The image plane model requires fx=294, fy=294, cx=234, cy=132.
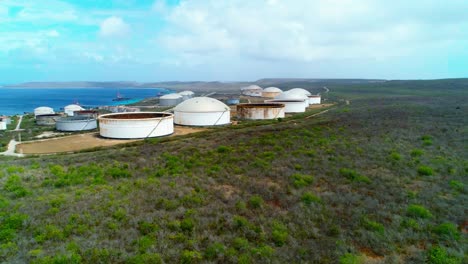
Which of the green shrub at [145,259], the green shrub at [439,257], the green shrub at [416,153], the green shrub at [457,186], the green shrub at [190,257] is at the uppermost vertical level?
the green shrub at [416,153]

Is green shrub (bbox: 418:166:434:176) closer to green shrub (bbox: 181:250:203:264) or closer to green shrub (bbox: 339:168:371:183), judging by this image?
green shrub (bbox: 339:168:371:183)

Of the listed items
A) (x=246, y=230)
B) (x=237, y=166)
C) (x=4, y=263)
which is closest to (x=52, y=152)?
(x=237, y=166)

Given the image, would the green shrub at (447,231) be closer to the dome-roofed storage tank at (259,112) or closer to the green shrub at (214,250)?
the green shrub at (214,250)

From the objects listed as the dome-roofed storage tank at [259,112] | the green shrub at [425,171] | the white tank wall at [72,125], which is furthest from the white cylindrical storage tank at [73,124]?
the green shrub at [425,171]

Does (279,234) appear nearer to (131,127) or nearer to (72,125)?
(131,127)

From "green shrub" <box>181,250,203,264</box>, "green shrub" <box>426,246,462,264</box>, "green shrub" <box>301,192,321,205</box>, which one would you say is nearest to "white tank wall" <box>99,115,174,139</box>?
"green shrub" <box>301,192,321,205</box>
